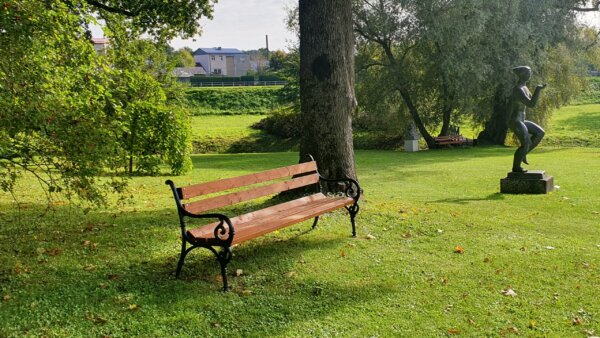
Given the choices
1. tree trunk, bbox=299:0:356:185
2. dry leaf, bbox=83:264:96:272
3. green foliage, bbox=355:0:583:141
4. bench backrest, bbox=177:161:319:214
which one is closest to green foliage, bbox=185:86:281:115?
green foliage, bbox=355:0:583:141

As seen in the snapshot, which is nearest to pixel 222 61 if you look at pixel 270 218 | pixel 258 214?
pixel 258 214

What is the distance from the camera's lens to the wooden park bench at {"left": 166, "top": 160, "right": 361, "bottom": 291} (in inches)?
201

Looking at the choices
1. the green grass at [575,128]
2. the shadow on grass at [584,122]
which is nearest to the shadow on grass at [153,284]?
the green grass at [575,128]

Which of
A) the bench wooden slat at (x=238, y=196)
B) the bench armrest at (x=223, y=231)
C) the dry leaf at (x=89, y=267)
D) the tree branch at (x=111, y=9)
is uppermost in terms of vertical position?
the tree branch at (x=111, y=9)

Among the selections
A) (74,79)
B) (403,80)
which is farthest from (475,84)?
(74,79)

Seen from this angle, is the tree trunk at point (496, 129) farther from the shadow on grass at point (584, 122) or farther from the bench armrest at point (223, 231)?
the bench armrest at point (223, 231)

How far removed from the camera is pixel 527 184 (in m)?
11.9

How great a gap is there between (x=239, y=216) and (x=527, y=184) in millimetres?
7989

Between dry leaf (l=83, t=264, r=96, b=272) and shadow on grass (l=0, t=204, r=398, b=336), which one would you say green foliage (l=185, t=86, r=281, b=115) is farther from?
dry leaf (l=83, t=264, r=96, b=272)

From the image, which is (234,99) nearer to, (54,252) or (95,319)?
(54,252)

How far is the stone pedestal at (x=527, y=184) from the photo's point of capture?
11.8m

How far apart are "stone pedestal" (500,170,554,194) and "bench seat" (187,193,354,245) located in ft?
19.7

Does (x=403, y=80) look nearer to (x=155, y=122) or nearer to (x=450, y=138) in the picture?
(x=450, y=138)

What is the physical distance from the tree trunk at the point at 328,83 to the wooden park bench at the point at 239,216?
1.16 meters
